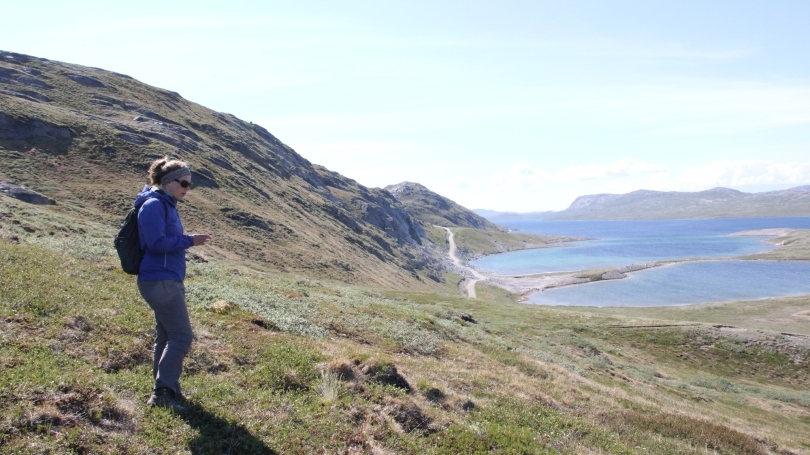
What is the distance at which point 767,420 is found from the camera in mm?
26469

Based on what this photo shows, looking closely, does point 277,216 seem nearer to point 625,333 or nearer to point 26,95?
point 26,95

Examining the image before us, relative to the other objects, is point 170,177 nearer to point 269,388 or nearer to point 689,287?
point 269,388

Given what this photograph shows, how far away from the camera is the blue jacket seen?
681cm

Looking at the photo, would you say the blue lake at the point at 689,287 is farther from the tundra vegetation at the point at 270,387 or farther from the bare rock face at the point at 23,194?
the bare rock face at the point at 23,194

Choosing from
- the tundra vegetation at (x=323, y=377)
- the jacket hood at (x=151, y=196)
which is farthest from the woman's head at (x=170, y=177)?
the tundra vegetation at (x=323, y=377)

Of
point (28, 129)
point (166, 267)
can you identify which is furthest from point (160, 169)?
point (28, 129)

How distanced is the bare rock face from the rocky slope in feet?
4.99

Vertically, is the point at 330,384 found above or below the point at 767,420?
above

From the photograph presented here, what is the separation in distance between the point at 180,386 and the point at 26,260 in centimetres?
957

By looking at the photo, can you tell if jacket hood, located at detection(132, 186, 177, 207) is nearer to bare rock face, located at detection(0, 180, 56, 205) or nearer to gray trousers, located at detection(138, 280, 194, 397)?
gray trousers, located at detection(138, 280, 194, 397)

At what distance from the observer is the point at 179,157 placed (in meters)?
74.0

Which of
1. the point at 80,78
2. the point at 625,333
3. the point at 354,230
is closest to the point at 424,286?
the point at 354,230

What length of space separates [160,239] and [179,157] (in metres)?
76.2

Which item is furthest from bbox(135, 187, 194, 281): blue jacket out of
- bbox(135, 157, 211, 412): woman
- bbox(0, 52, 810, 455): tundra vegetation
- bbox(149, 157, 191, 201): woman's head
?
bbox(0, 52, 810, 455): tundra vegetation
